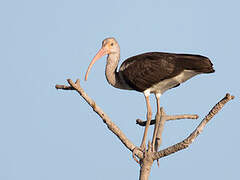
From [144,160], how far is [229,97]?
2118mm

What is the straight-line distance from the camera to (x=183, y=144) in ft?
24.4

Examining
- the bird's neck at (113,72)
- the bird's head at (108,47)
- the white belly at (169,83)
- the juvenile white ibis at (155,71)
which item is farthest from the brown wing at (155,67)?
the bird's head at (108,47)

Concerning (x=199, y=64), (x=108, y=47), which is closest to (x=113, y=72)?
(x=108, y=47)

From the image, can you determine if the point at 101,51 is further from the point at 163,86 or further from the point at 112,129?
the point at 112,129

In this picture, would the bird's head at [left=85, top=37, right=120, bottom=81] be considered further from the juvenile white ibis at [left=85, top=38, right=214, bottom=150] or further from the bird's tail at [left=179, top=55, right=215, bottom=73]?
the bird's tail at [left=179, top=55, right=215, bottom=73]

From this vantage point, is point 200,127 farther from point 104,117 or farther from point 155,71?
point 155,71

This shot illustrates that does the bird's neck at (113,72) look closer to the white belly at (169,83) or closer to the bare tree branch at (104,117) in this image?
the white belly at (169,83)

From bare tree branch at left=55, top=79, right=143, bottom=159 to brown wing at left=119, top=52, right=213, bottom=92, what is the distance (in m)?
1.66

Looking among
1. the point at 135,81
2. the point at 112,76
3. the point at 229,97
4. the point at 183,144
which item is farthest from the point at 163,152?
the point at 112,76

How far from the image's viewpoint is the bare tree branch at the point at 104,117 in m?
7.65

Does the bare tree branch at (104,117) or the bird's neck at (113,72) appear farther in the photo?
the bird's neck at (113,72)

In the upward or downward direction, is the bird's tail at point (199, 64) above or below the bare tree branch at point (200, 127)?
above

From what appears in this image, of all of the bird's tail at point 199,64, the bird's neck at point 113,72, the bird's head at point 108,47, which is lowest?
the bird's tail at point 199,64

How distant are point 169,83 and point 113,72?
1.51 metres
